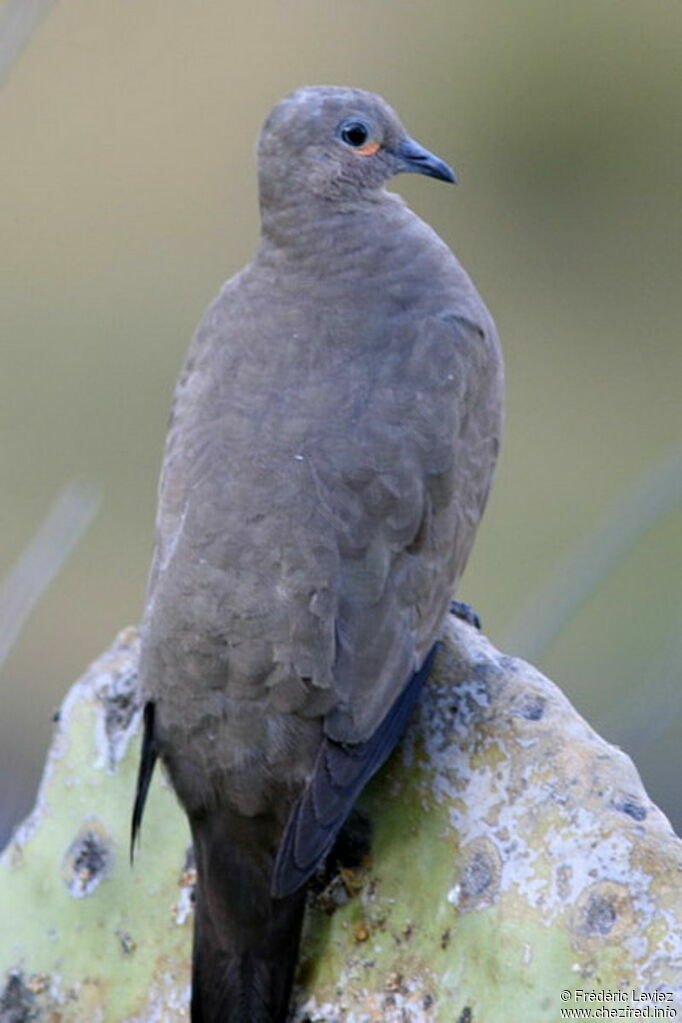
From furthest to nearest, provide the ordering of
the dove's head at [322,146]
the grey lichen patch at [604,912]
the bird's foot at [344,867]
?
the dove's head at [322,146]
the bird's foot at [344,867]
the grey lichen patch at [604,912]

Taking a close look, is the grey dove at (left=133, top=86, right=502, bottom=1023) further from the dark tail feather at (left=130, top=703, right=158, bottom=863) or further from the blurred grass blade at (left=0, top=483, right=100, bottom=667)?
the blurred grass blade at (left=0, top=483, right=100, bottom=667)

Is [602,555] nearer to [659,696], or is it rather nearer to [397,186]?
[659,696]

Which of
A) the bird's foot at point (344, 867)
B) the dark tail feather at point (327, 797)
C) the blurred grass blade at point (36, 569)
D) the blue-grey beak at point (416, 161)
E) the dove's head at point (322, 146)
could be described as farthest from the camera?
the blue-grey beak at point (416, 161)

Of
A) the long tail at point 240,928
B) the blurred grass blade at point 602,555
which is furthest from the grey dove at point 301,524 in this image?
the blurred grass blade at point 602,555

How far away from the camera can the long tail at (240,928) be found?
3.62 metres

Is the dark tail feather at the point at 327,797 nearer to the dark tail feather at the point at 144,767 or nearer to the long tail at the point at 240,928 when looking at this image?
the long tail at the point at 240,928

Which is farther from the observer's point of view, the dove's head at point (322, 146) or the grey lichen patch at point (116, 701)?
the dove's head at point (322, 146)

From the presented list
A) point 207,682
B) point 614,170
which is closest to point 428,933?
point 207,682

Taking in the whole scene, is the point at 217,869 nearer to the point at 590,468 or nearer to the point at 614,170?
the point at 590,468

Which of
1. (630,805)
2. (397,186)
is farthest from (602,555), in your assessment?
(397,186)

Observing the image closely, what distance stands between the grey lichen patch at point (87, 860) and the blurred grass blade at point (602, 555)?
2.64 feet

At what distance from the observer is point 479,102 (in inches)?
429

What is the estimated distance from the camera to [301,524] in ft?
12.5

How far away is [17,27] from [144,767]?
114 cm
